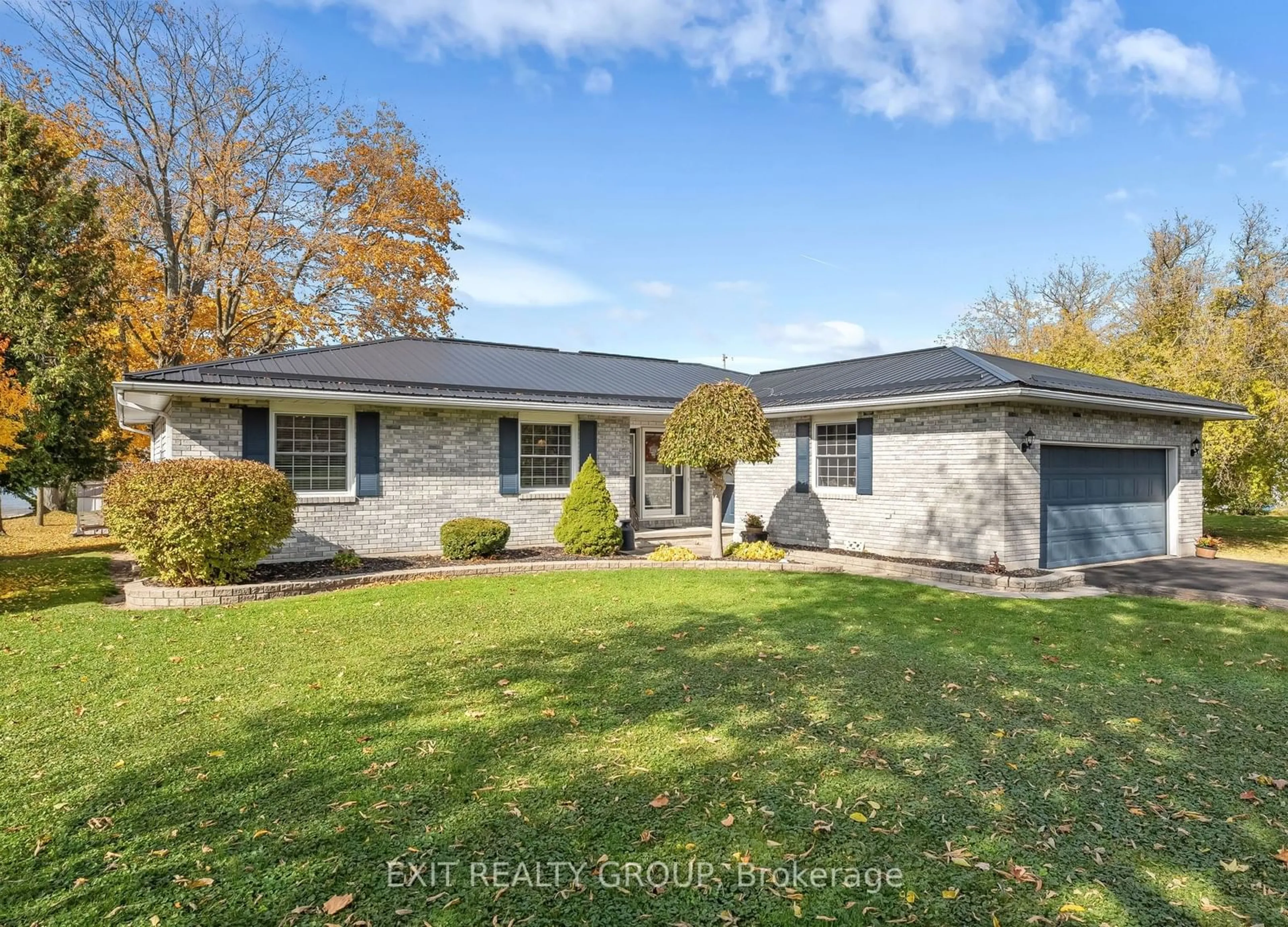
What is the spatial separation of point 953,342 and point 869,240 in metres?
20.4

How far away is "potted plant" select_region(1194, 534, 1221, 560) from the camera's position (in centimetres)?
1210

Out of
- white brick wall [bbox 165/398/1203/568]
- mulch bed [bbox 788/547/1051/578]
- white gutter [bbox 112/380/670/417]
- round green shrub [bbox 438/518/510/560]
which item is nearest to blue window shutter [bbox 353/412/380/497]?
white brick wall [bbox 165/398/1203/568]

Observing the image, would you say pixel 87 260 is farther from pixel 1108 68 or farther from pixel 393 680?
pixel 1108 68

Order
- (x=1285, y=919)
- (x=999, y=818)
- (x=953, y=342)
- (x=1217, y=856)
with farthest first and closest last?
(x=953, y=342) < (x=999, y=818) < (x=1217, y=856) < (x=1285, y=919)

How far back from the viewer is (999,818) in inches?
128

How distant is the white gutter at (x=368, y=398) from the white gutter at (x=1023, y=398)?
10.2ft

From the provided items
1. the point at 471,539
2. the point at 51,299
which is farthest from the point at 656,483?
the point at 51,299

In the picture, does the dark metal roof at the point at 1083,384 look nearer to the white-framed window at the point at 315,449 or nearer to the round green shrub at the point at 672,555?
the round green shrub at the point at 672,555

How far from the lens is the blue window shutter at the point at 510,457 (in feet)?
40.2

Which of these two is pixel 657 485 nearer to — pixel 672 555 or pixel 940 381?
pixel 672 555

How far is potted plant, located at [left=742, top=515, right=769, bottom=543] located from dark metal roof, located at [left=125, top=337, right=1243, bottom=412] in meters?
2.29

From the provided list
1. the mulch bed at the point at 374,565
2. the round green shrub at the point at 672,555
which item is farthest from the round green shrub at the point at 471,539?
the round green shrub at the point at 672,555

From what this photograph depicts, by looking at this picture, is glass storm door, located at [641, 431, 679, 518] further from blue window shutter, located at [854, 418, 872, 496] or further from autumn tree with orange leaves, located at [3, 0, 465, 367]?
autumn tree with orange leaves, located at [3, 0, 465, 367]

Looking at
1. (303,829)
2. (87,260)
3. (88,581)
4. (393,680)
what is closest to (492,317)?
(87,260)
